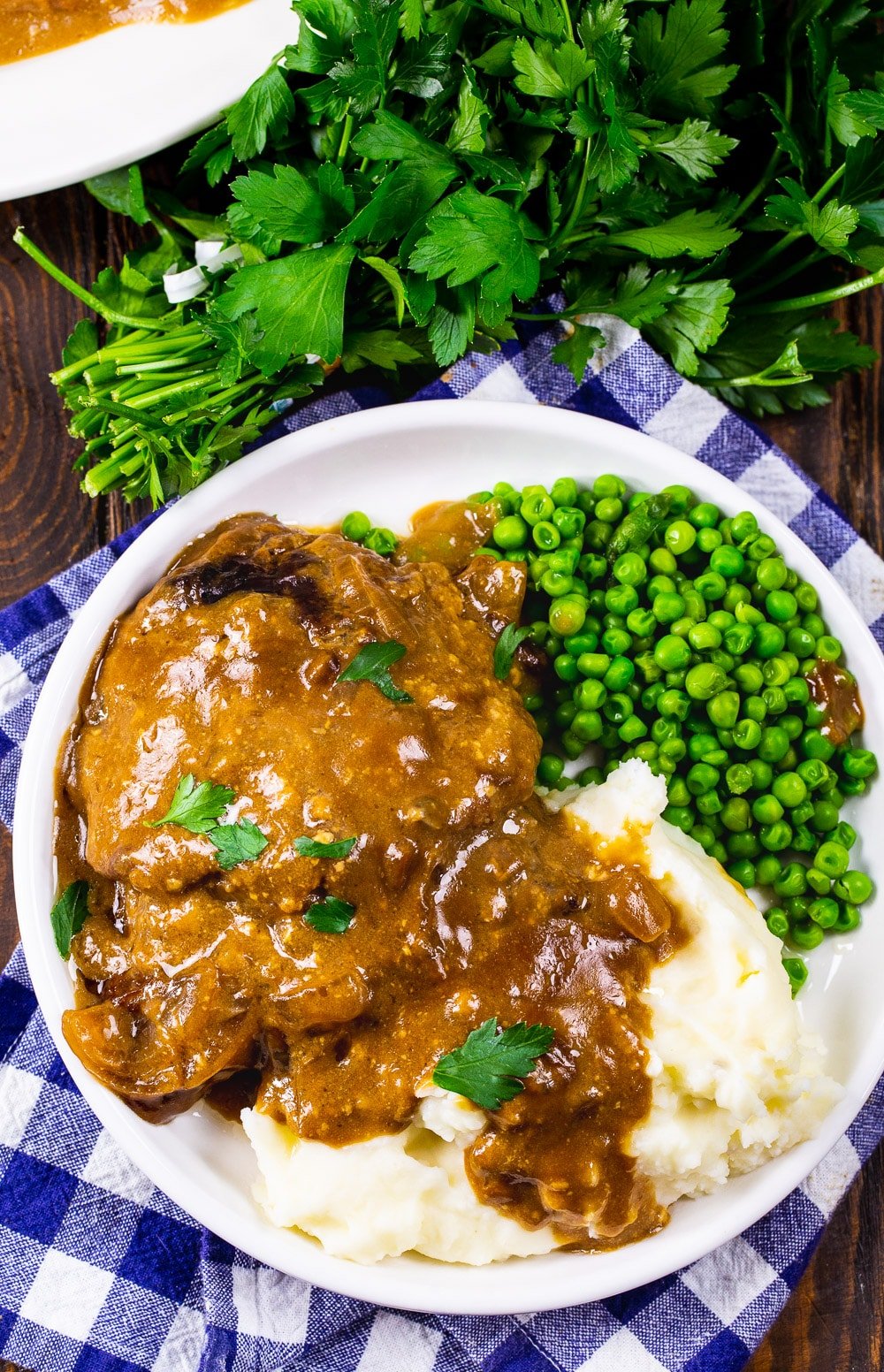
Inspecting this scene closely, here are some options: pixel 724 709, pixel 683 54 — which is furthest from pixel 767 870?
pixel 683 54

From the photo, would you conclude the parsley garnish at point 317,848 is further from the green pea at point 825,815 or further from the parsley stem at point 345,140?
the parsley stem at point 345,140

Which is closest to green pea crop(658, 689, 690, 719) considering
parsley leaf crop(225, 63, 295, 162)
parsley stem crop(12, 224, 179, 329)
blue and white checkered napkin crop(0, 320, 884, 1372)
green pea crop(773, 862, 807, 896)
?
green pea crop(773, 862, 807, 896)

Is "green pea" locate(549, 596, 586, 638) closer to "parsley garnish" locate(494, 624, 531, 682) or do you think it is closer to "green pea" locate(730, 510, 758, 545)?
"parsley garnish" locate(494, 624, 531, 682)

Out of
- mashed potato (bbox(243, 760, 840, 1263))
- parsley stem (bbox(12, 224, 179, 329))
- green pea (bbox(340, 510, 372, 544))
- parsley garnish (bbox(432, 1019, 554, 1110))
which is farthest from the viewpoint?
green pea (bbox(340, 510, 372, 544))

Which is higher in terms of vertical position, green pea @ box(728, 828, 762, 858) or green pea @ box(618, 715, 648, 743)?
green pea @ box(618, 715, 648, 743)

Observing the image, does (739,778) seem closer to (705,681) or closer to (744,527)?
(705,681)

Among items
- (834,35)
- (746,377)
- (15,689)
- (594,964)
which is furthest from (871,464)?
(15,689)

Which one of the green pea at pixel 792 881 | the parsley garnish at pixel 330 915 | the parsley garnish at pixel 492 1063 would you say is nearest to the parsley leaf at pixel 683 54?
the green pea at pixel 792 881
